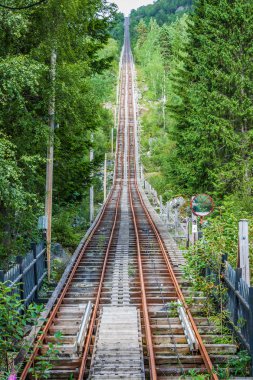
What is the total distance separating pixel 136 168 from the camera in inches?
2336

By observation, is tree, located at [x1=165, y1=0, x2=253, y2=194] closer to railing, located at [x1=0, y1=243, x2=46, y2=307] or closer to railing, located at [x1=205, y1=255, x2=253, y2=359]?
railing, located at [x1=0, y1=243, x2=46, y2=307]

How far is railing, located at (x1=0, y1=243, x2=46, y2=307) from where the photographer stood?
9.57 m

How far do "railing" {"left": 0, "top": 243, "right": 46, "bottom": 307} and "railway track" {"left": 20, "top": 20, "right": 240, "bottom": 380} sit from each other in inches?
27.3

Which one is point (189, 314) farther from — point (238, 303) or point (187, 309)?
point (238, 303)

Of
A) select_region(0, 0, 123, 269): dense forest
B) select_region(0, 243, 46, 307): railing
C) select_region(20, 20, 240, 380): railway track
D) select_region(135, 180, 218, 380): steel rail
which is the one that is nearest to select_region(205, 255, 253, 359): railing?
select_region(20, 20, 240, 380): railway track

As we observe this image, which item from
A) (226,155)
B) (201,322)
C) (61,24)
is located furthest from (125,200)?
(201,322)

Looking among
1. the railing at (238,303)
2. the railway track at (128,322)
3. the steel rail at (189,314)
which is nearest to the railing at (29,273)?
the railway track at (128,322)

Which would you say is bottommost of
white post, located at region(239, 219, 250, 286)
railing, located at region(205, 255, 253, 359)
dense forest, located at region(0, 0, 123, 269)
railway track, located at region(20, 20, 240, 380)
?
railway track, located at region(20, 20, 240, 380)

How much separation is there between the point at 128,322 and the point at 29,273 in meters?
2.98

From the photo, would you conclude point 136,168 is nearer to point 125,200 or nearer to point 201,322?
point 125,200

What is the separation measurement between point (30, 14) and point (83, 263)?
7824 millimetres

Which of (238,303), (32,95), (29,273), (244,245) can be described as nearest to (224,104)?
(32,95)

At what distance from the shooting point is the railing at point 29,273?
957 centimetres

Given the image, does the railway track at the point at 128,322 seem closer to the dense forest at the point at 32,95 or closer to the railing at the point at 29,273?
the railing at the point at 29,273
